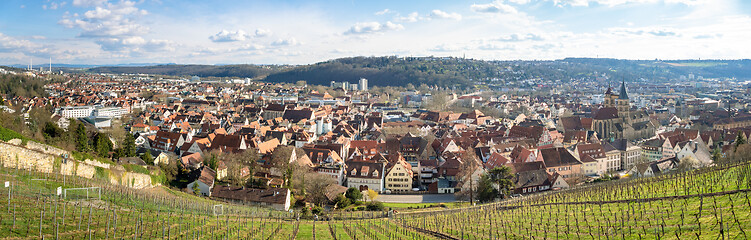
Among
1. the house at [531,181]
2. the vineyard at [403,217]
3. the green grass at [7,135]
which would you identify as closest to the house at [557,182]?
the house at [531,181]

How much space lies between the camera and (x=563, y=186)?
41500 mm

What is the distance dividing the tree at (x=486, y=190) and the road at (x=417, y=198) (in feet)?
6.81

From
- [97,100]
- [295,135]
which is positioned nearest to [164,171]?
[295,135]

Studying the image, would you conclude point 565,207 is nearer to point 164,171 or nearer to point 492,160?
point 492,160

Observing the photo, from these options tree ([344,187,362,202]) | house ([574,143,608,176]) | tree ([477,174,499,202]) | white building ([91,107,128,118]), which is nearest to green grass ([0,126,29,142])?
→ tree ([344,187,362,202])

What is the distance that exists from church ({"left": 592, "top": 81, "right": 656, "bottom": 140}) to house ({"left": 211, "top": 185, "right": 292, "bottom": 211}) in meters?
51.4

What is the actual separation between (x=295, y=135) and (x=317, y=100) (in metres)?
57.9

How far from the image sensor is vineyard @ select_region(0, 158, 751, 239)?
16391 mm

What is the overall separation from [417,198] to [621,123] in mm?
46593

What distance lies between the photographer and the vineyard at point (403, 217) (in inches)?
645

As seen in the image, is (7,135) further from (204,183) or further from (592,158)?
(592,158)

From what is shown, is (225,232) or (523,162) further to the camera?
(523,162)

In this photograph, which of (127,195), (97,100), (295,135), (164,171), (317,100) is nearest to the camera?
(127,195)

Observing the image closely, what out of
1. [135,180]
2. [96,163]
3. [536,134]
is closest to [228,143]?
[135,180]
